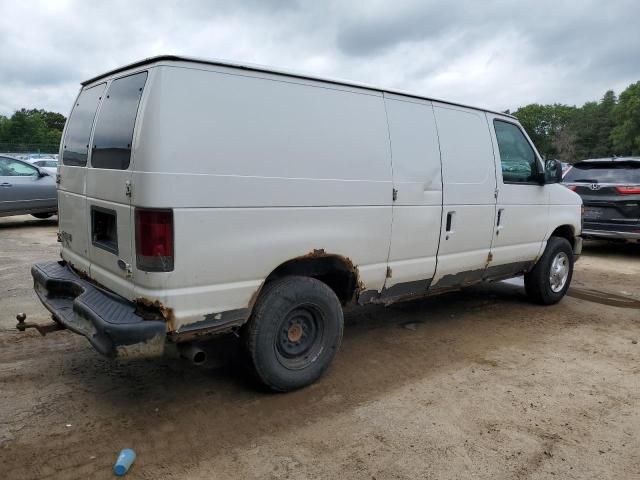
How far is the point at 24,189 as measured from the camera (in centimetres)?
1094

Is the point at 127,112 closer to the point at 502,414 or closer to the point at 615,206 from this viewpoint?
the point at 502,414

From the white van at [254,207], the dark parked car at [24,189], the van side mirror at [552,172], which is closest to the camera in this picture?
the white van at [254,207]

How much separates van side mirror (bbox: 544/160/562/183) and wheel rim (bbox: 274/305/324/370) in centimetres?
326

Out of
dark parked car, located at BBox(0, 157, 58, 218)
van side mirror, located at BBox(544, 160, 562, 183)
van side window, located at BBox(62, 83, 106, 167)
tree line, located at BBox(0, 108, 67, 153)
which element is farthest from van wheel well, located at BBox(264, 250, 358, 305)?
tree line, located at BBox(0, 108, 67, 153)

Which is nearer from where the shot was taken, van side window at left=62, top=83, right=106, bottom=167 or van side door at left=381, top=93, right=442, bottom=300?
van side window at left=62, top=83, right=106, bottom=167

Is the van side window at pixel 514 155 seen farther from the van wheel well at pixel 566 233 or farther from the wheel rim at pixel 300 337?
the wheel rim at pixel 300 337

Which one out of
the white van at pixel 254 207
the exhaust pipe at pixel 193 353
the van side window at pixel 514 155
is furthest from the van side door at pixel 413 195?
the exhaust pipe at pixel 193 353

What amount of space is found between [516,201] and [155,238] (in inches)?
149

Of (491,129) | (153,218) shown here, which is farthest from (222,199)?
(491,129)

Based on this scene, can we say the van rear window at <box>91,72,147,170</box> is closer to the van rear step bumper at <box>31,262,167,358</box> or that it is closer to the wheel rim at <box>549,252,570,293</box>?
the van rear step bumper at <box>31,262,167,358</box>

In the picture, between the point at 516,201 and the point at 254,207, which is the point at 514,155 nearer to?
the point at 516,201

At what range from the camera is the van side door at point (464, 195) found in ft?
15.0

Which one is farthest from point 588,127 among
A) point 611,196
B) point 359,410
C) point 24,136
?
point 359,410

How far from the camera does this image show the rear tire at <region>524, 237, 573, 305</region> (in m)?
5.94
